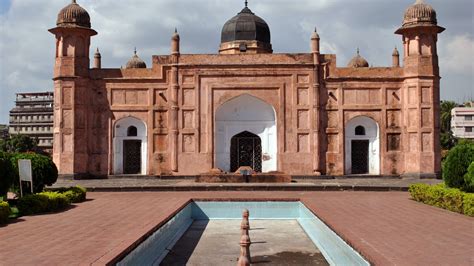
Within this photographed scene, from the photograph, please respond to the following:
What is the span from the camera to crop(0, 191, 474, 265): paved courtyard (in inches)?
242

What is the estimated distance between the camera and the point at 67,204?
11664 mm

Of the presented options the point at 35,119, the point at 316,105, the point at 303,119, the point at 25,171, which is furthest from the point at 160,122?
the point at 35,119

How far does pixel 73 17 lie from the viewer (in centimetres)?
2212

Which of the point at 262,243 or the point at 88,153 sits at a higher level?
the point at 88,153

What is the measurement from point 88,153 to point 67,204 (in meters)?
10.6

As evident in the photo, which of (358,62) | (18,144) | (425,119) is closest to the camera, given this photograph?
(425,119)

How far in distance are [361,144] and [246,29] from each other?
779 cm

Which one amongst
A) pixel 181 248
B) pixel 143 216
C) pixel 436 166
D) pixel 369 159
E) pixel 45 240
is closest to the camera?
pixel 45 240

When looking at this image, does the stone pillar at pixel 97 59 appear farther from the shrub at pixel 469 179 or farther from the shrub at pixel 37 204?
the shrub at pixel 469 179

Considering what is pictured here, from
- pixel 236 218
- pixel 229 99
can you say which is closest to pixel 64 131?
pixel 229 99

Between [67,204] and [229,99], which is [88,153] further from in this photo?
[67,204]

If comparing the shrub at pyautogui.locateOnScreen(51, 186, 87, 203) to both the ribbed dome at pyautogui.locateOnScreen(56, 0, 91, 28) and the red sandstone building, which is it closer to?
the red sandstone building

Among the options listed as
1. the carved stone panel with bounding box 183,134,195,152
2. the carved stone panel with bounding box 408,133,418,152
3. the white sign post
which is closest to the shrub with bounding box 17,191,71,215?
the white sign post

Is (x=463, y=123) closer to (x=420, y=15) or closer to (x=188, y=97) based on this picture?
(x=420, y=15)
